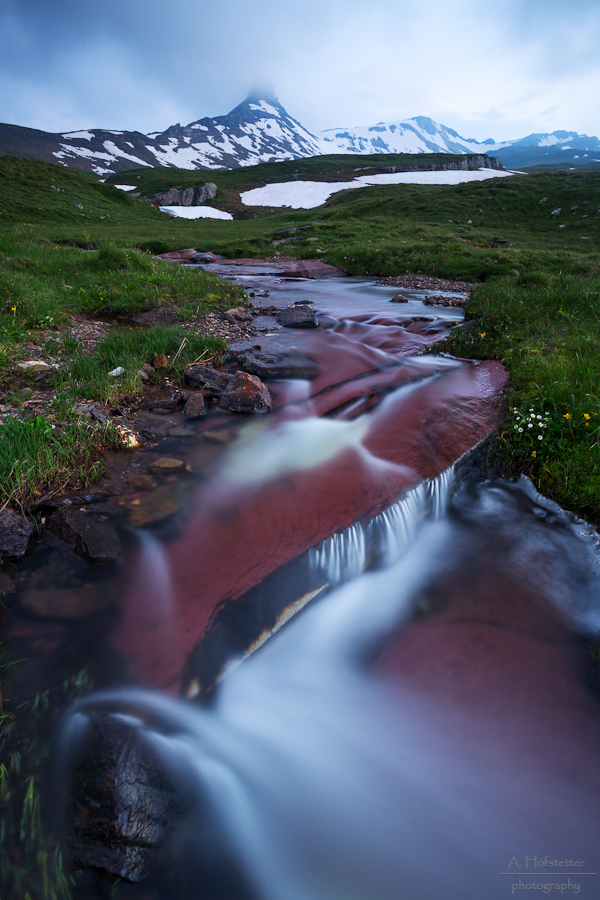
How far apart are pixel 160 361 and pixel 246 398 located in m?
1.52

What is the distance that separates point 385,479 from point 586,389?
245 cm

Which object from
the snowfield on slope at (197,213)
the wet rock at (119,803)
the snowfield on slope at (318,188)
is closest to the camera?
the wet rock at (119,803)

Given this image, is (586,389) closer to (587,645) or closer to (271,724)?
(587,645)

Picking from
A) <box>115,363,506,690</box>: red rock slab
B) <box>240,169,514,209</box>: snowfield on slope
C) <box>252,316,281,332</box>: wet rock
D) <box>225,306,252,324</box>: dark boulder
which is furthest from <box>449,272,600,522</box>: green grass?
<box>240,169,514,209</box>: snowfield on slope

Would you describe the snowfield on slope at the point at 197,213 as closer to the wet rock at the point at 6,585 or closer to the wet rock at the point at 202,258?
the wet rock at the point at 202,258

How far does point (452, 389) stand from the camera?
5730 millimetres

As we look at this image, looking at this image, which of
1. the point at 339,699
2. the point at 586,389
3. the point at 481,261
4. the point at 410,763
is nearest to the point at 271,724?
the point at 339,699

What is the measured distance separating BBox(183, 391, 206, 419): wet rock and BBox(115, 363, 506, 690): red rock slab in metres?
1.37

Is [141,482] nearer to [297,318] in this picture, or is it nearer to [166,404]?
[166,404]

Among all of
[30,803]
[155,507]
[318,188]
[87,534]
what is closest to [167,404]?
[155,507]

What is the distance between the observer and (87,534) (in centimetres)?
318

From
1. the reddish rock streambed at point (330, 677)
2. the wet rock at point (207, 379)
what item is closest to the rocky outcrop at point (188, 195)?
the wet rock at point (207, 379)

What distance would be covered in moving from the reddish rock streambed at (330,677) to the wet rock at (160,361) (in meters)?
1.85

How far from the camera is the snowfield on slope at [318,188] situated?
191 feet
